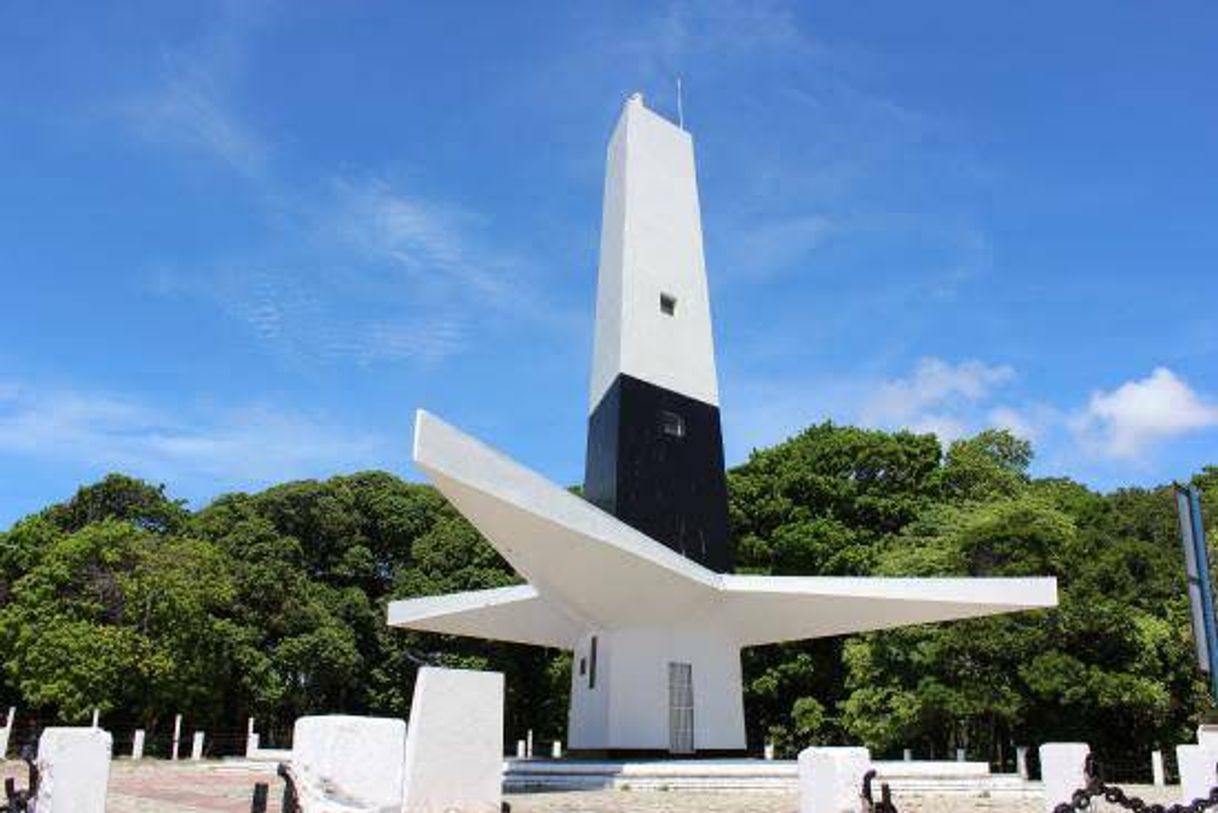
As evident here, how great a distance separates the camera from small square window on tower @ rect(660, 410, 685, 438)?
16.1 m

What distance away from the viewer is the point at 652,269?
54.6 ft

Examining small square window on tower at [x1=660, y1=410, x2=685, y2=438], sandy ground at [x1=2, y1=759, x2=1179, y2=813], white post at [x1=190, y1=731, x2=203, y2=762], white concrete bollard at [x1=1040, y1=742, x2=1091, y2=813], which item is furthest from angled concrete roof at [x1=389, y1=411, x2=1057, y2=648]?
white concrete bollard at [x1=1040, y1=742, x2=1091, y2=813]

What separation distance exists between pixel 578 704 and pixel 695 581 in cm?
337

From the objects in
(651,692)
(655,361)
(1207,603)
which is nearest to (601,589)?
(651,692)

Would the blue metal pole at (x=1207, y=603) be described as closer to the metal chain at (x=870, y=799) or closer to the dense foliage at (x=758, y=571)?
the metal chain at (x=870, y=799)

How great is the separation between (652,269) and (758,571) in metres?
12.3

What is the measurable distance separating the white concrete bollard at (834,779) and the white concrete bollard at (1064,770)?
1.73 m

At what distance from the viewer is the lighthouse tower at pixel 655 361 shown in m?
15.7

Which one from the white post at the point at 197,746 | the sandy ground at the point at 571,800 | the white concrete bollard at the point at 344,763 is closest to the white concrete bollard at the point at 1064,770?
the white concrete bollard at the point at 344,763

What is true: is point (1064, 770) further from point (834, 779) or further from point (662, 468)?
point (662, 468)

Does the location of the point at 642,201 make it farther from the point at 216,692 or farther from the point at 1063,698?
the point at 216,692

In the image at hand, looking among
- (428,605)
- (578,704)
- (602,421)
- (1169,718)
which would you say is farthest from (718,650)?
(1169,718)

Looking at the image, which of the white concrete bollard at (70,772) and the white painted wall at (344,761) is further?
the white concrete bollard at (70,772)

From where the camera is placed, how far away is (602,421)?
16469 mm
